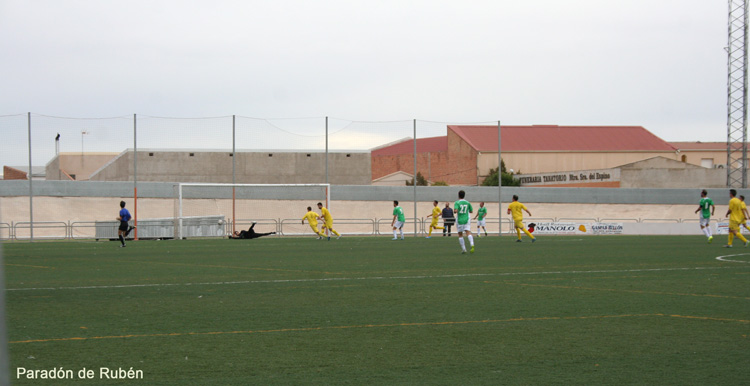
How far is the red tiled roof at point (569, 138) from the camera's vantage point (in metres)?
76.8

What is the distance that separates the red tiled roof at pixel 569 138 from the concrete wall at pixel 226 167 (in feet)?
77.6

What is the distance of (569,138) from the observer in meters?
79.9

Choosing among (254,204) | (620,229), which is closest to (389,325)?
(620,229)

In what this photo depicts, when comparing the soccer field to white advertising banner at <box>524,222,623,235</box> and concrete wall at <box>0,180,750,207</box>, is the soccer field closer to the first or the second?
white advertising banner at <box>524,222,623,235</box>

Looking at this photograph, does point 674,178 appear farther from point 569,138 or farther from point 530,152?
point 569,138

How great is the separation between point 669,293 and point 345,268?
751cm

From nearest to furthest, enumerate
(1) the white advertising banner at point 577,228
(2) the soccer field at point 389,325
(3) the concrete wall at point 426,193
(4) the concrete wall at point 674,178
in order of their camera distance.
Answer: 1. (2) the soccer field at point 389,325
2. (1) the white advertising banner at point 577,228
3. (3) the concrete wall at point 426,193
4. (4) the concrete wall at point 674,178

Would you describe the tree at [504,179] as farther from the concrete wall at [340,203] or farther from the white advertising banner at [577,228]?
the white advertising banner at [577,228]

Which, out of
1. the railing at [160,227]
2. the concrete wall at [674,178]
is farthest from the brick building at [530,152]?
the railing at [160,227]

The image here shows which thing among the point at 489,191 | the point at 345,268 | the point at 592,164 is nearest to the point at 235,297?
the point at 345,268

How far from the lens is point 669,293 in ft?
38.6

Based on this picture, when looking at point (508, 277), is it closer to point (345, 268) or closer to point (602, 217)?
point (345, 268)

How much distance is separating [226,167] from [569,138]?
137ft

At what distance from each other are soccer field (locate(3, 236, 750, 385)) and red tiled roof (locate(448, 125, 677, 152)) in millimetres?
60531
